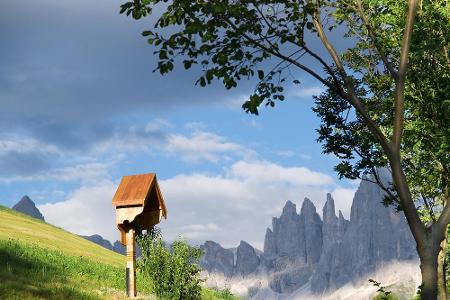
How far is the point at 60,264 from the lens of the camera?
3256 centimetres

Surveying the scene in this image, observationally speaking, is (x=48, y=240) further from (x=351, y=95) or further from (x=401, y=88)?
(x=401, y=88)

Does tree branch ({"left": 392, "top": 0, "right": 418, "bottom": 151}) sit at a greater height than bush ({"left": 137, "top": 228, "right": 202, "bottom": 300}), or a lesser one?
greater

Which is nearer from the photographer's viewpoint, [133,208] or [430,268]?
[430,268]

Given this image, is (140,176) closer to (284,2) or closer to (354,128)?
(284,2)

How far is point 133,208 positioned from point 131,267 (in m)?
1.96

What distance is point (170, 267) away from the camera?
A: 2347cm

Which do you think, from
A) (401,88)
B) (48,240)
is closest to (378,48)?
(401,88)

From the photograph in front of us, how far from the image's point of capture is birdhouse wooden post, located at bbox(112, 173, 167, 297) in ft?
63.9

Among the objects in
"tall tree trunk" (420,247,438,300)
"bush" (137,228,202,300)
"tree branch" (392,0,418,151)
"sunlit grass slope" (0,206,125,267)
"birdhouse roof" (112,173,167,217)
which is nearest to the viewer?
"tall tree trunk" (420,247,438,300)

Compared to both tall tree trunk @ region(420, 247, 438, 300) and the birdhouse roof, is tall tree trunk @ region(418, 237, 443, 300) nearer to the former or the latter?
tall tree trunk @ region(420, 247, 438, 300)

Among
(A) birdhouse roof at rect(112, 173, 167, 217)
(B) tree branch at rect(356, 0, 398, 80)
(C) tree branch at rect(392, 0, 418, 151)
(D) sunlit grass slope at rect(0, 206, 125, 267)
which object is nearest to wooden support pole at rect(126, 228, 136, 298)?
(A) birdhouse roof at rect(112, 173, 167, 217)

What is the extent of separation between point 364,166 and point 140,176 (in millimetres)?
11736

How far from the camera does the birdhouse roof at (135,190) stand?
19.4 m

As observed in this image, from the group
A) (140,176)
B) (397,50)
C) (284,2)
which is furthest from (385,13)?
(284,2)
